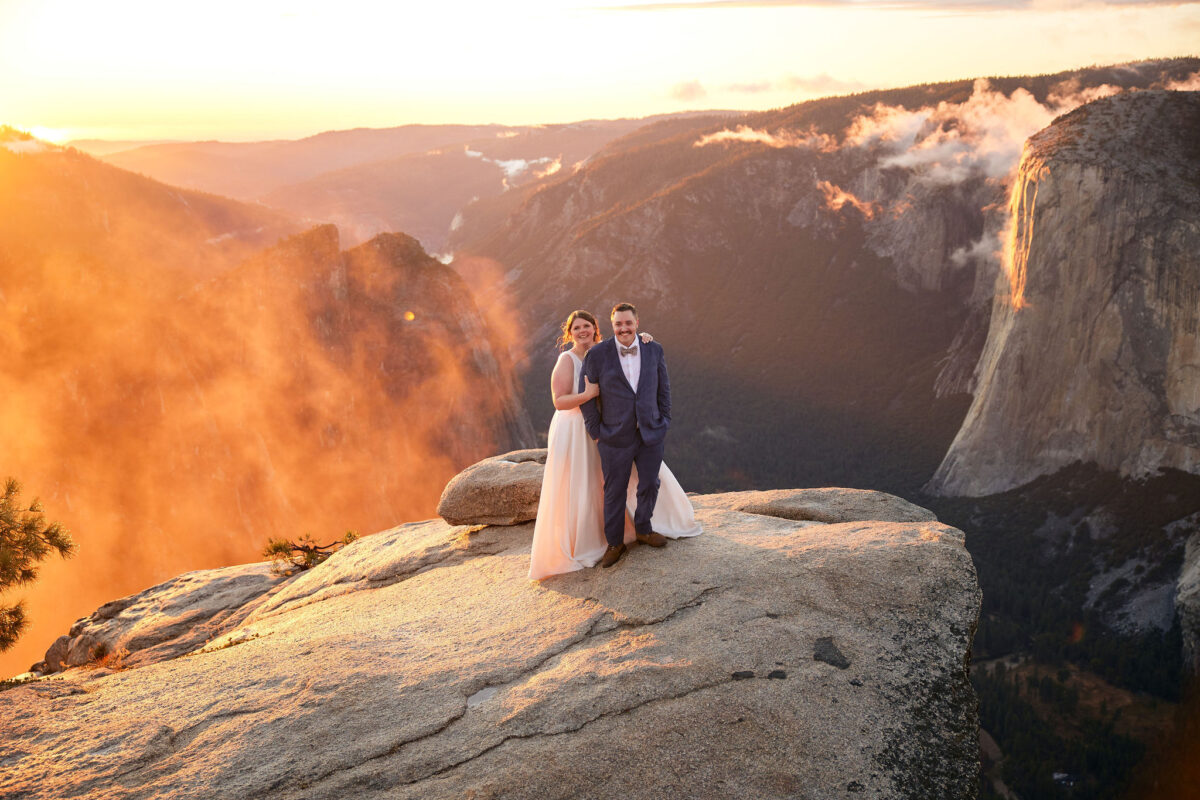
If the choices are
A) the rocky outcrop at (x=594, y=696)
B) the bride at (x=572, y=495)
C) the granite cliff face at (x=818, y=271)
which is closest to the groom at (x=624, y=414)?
the bride at (x=572, y=495)

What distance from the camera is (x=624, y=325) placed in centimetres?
855

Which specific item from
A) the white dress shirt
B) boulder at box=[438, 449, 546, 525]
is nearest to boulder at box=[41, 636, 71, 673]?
boulder at box=[438, 449, 546, 525]

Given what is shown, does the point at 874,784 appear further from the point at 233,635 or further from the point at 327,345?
the point at 327,345

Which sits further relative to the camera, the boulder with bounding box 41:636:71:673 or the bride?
the boulder with bounding box 41:636:71:673

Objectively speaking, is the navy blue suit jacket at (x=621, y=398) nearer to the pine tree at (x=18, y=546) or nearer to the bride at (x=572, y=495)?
the bride at (x=572, y=495)

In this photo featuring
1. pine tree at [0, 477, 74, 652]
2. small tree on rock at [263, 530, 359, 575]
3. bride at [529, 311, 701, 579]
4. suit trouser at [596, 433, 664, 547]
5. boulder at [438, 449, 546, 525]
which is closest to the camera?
suit trouser at [596, 433, 664, 547]

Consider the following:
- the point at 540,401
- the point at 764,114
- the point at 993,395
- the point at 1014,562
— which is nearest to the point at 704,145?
the point at 764,114

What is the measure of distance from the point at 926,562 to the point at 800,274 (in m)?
132

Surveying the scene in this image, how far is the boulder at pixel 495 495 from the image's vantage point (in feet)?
41.3

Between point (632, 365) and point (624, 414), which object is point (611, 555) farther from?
point (632, 365)

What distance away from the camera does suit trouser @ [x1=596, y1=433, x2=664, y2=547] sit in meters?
8.80

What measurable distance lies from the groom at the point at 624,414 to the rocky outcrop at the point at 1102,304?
6262cm

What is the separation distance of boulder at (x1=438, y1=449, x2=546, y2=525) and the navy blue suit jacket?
12.9 feet

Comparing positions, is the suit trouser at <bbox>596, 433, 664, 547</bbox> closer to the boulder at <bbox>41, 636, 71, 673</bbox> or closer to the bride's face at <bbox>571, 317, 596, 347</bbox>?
the bride's face at <bbox>571, 317, 596, 347</bbox>
